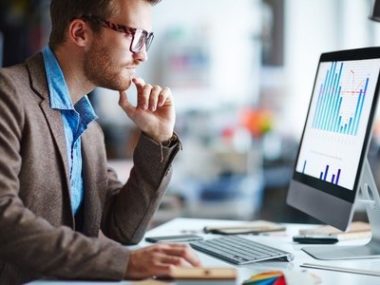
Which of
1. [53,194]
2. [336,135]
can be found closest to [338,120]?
[336,135]

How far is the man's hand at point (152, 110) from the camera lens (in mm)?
1806

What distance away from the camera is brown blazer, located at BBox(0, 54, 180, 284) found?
1330mm

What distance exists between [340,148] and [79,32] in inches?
27.3

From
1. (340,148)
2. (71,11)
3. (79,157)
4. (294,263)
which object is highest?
(71,11)

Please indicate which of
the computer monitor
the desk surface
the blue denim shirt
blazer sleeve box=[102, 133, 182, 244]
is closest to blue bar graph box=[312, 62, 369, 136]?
the computer monitor

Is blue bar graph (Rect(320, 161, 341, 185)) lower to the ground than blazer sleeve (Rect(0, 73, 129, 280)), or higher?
higher

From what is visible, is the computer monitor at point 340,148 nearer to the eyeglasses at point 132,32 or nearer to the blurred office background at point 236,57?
the eyeglasses at point 132,32

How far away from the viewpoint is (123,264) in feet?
4.41

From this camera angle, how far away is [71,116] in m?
1.70

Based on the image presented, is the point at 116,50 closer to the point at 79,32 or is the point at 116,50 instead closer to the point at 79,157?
the point at 79,32

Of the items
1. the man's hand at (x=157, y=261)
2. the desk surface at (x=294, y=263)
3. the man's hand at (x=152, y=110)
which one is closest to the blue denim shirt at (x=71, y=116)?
the man's hand at (x=152, y=110)

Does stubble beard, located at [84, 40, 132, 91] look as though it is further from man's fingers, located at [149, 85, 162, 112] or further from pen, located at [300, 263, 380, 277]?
pen, located at [300, 263, 380, 277]

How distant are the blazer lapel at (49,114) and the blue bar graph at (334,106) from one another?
636 millimetres

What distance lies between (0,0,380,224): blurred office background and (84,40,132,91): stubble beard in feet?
12.0
